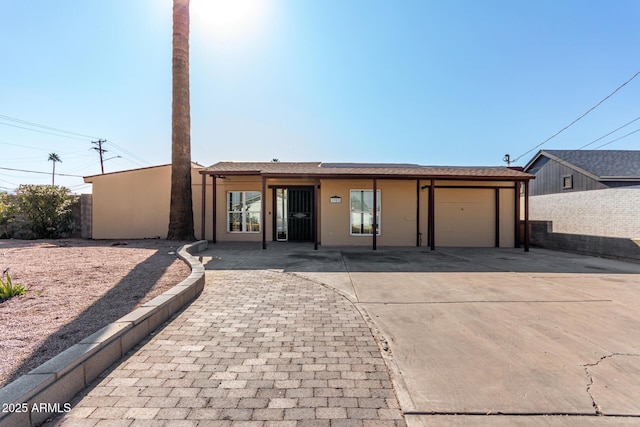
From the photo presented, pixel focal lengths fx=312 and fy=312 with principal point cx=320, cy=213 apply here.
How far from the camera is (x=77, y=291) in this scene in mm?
4645

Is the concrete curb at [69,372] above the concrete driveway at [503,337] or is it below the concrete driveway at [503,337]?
above

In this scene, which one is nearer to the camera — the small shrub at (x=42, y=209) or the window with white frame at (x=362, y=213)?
the small shrub at (x=42, y=209)

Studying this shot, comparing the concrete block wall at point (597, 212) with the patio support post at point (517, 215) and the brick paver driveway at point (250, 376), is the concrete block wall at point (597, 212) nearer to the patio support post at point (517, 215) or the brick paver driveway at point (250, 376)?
the patio support post at point (517, 215)

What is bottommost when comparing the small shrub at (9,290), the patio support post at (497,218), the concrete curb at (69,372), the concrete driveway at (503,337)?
the concrete driveway at (503,337)

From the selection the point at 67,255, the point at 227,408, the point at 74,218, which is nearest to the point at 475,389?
the point at 227,408

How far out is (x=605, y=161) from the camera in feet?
66.4

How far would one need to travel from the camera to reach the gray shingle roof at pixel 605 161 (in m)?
18.4

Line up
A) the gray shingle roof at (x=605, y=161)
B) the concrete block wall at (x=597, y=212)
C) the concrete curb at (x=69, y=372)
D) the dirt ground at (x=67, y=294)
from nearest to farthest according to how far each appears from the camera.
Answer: the concrete curb at (x=69, y=372) → the dirt ground at (x=67, y=294) → the concrete block wall at (x=597, y=212) → the gray shingle roof at (x=605, y=161)

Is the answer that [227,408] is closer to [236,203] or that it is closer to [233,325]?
[233,325]

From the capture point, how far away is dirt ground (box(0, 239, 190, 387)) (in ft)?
9.47

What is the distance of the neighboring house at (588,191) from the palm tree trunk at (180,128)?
16726 millimetres

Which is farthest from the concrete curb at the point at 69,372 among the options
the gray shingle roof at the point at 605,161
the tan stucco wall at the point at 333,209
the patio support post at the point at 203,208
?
the gray shingle roof at the point at 605,161

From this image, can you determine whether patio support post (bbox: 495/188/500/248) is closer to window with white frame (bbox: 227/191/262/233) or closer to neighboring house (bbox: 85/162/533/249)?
neighboring house (bbox: 85/162/533/249)

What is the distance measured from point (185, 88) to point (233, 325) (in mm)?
10181
